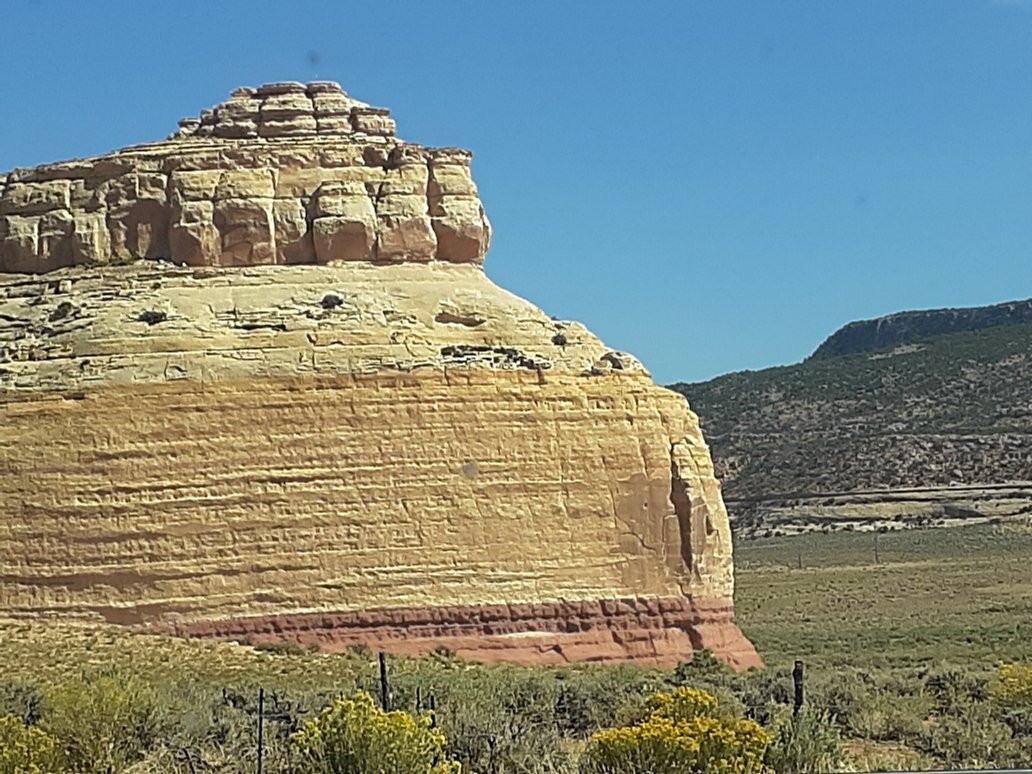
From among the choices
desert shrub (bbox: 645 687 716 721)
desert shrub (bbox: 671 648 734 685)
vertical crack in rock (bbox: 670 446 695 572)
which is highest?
vertical crack in rock (bbox: 670 446 695 572)

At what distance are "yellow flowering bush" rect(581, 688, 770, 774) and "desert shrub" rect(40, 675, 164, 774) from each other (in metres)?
5.15

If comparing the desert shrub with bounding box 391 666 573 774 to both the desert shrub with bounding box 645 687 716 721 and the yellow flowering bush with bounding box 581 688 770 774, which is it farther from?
the yellow flowering bush with bounding box 581 688 770 774

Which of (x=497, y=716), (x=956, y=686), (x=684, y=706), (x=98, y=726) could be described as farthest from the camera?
(x=956, y=686)

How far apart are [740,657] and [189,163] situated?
16.0m

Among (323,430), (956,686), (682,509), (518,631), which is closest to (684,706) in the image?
(956,686)

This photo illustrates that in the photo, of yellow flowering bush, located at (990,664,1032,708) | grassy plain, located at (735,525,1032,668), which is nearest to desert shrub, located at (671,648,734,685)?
grassy plain, located at (735,525,1032,668)

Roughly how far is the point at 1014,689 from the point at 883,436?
2785 inches

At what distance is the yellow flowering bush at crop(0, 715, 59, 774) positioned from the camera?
53.7 ft

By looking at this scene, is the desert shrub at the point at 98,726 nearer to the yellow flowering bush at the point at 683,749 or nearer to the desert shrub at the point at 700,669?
the yellow flowering bush at the point at 683,749

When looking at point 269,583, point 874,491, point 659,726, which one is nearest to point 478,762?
point 659,726

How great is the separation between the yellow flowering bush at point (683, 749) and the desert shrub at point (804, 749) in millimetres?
878

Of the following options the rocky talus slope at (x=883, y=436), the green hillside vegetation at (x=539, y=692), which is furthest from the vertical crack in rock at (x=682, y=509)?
the rocky talus slope at (x=883, y=436)

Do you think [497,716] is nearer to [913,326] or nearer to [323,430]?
[323,430]

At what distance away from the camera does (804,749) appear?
704 inches
